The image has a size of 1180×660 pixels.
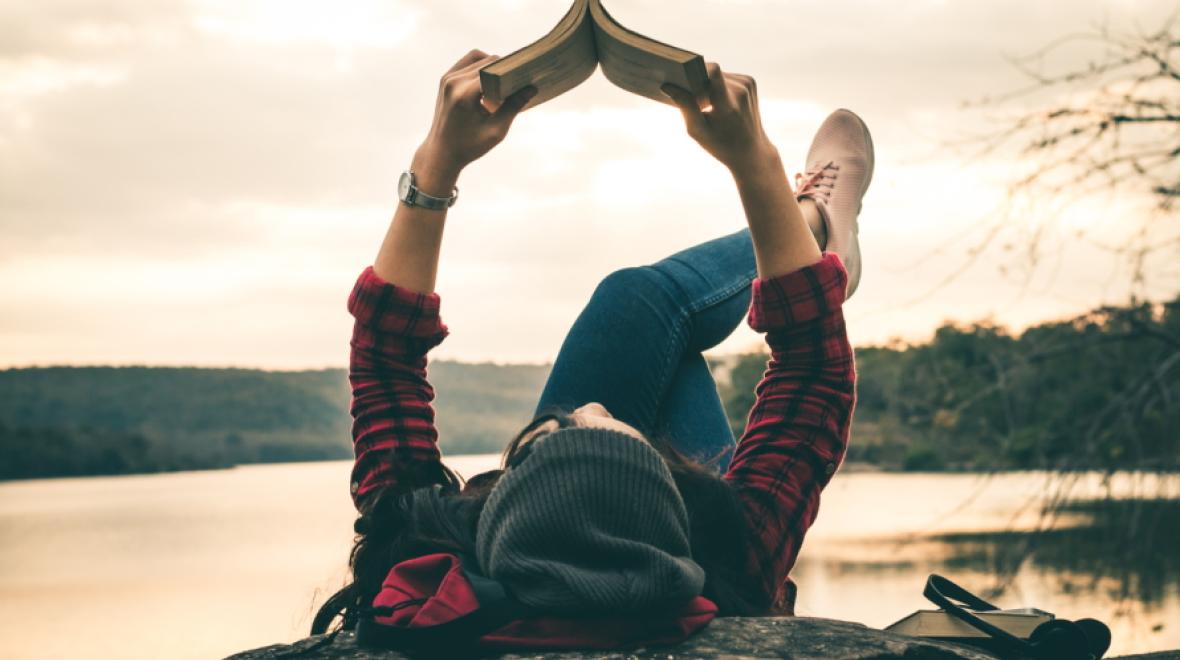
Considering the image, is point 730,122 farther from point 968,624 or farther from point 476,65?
point 968,624

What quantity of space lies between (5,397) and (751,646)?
4054 centimetres

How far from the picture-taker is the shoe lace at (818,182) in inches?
75.6

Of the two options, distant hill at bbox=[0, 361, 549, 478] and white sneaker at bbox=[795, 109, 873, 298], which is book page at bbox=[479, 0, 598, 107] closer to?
white sneaker at bbox=[795, 109, 873, 298]

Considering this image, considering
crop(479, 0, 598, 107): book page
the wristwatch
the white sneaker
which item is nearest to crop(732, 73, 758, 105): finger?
crop(479, 0, 598, 107): book page

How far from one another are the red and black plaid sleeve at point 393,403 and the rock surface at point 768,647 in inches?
13.5

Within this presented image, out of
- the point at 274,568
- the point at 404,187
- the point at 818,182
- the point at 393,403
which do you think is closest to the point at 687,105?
the point at 404,187

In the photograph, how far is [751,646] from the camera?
938 millimetres

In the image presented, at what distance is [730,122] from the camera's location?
40.7 inches

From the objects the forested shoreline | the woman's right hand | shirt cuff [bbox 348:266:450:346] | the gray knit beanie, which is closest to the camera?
the gray knit beanie

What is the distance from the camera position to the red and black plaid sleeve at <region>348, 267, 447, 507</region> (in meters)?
1.31

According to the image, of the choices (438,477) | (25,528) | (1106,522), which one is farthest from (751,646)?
(25,528)

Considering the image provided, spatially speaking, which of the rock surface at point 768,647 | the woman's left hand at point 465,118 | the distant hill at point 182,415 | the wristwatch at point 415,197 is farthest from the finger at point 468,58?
the distant hill at point 182,415

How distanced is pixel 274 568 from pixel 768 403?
67.5ft

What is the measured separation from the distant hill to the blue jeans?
28195 mm
